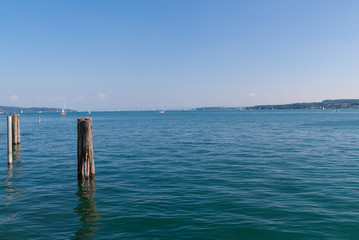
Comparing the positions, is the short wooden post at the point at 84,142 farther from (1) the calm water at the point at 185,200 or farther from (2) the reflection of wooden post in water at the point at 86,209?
(1) the calm water at the point at 185,200

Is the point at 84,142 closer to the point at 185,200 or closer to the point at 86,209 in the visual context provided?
the point at 86,209

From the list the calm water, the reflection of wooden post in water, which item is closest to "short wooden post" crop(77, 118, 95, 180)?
the reflection of wooden post in water

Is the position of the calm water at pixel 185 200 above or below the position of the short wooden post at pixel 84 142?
below

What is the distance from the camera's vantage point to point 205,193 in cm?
1309

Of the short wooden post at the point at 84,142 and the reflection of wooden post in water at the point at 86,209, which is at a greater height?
the short wooden post at the point at 84,142

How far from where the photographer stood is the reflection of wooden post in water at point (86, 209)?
9.08 metres

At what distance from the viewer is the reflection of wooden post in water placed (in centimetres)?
908

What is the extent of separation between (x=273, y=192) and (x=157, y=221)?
6313mm

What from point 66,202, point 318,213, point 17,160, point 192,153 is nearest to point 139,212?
point 66,202

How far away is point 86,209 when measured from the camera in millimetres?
11211

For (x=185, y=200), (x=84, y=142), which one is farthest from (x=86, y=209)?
(x=84, y=142)

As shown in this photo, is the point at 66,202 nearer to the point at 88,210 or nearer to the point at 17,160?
the point at 88,210

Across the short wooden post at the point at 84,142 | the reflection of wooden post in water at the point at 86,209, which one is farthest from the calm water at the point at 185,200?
the short wooden post at the point at 84,142

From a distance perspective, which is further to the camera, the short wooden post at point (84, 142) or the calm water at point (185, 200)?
the short wooden post at point (84, 142)
